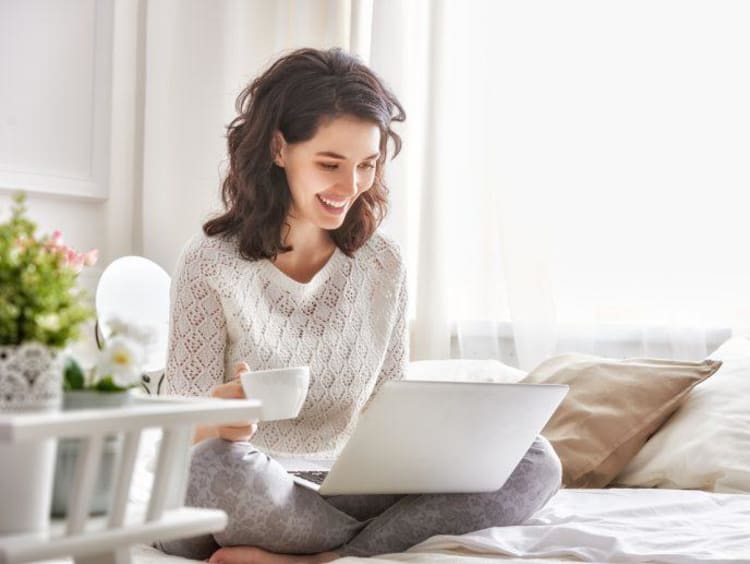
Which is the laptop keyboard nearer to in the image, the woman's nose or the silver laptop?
the silver laptop

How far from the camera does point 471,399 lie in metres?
1.54

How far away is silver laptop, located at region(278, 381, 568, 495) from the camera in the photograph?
1503mm

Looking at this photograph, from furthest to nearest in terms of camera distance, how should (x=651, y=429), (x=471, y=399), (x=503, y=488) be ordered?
(x=651, y=429), (x=503, y=488), (x=471, y=399)

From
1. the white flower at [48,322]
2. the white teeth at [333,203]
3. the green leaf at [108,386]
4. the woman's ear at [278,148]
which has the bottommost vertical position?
the green leaf at [108,386]

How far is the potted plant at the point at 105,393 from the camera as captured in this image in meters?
0.95

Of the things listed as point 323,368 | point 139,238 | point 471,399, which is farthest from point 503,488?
point 139,238

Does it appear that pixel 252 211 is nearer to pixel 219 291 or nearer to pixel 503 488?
pixel 219 291

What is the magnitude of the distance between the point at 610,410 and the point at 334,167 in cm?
72

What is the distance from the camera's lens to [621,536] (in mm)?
1657

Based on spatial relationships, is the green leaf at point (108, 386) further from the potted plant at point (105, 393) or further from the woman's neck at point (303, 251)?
the woman's neck at point (303, 251)

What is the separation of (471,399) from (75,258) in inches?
25.5

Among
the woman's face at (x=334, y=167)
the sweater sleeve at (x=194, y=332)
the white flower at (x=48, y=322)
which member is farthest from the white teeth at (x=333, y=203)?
the white flower at (x=48, y=322)

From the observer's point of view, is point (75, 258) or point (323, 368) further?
point (323, 368)

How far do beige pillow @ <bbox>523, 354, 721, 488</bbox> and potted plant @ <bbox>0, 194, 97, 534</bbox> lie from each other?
149 cm
